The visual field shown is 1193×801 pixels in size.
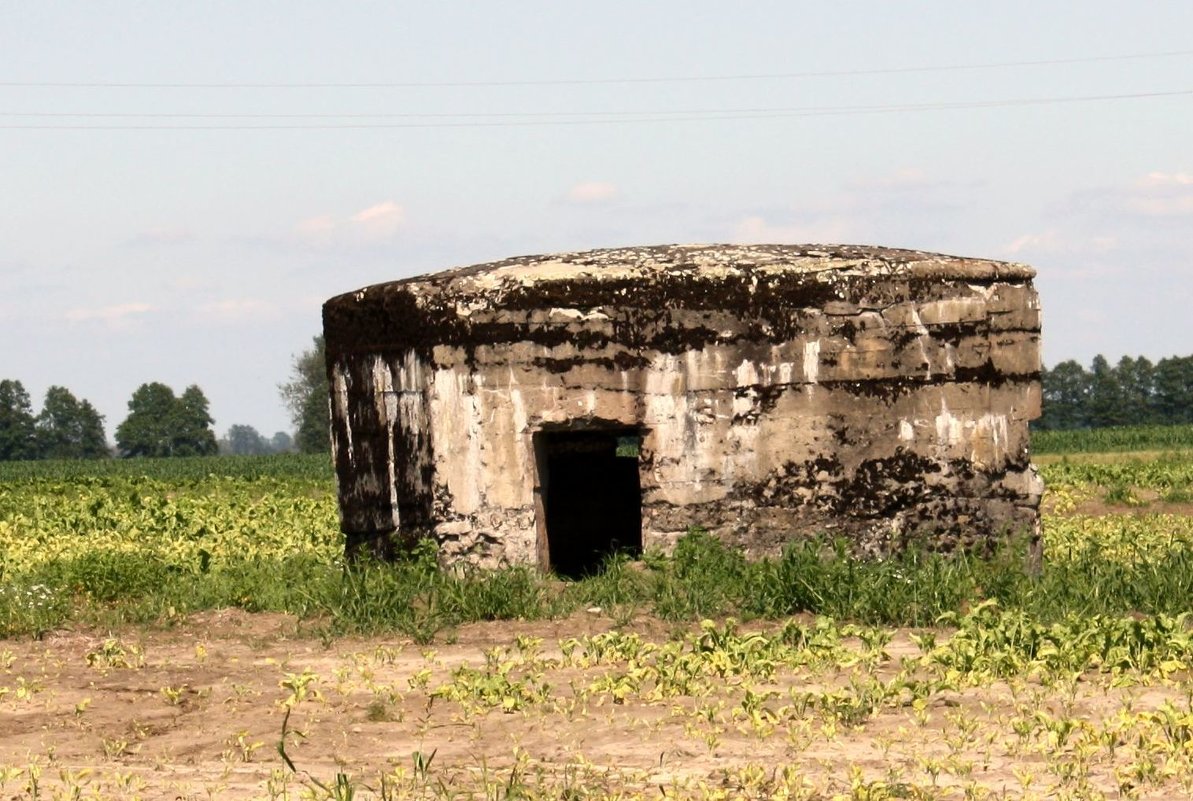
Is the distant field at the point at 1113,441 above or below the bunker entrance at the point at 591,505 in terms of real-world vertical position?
below

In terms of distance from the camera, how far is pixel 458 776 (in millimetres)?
5598

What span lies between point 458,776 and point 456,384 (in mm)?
4418

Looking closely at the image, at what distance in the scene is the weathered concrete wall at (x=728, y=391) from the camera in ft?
31.7

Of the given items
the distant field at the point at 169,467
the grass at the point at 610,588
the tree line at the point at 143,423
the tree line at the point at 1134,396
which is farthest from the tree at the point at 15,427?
the grass at the point at 610,588

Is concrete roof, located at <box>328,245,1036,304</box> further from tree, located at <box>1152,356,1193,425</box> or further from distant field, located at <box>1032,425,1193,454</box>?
tree, located at <box>1152,356,1193,425</box>

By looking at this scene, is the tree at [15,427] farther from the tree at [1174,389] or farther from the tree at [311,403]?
the tree at [1174,389]

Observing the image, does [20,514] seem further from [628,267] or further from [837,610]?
[837,610]

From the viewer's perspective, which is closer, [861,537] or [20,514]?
[861,537]

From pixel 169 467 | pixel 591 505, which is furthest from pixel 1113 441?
pixel 591 505

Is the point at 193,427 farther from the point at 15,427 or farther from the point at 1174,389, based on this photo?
the point at 1174,389

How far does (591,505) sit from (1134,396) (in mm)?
78647

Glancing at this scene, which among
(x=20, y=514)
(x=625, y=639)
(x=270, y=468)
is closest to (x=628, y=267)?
(x=625, y=639)

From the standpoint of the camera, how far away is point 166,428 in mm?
89312

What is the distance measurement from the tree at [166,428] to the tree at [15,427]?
20.3 feet
